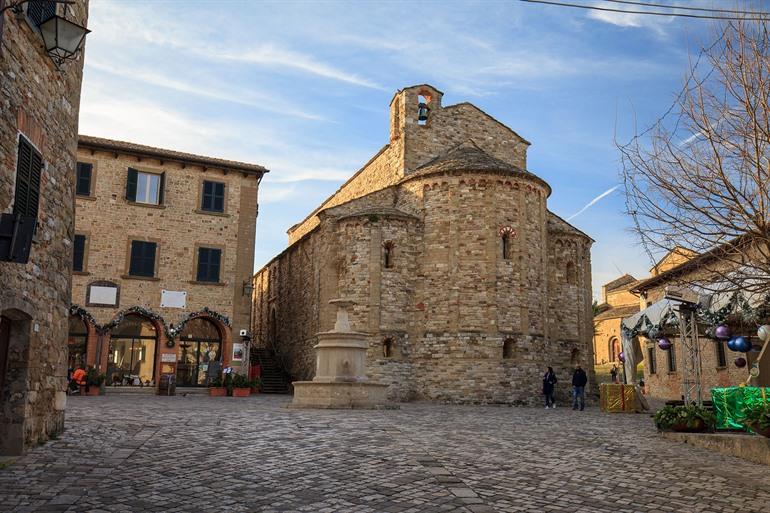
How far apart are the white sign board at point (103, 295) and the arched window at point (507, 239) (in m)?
15.8

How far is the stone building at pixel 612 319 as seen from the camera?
190 feet

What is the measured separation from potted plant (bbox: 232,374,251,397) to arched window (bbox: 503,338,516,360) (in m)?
10.6

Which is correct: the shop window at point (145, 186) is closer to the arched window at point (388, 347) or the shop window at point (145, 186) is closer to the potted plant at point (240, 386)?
the potted plant at point (240, 386)

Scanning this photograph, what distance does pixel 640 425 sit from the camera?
1521 cm

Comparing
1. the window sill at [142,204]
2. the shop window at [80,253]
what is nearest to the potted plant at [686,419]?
the window sill at [142,204]

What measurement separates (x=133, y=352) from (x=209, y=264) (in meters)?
4.73

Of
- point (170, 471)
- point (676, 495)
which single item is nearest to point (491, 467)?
point (676, 495)

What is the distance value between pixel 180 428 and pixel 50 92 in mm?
6392

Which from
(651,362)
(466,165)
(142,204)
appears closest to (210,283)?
(142,204)

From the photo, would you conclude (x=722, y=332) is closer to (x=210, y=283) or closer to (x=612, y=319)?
(x=210, y=283)

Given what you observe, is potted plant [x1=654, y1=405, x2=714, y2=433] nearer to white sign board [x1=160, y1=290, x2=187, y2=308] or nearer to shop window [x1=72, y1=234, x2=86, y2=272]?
white sign board [x1=160, y1=290, x2=187, y2=308]

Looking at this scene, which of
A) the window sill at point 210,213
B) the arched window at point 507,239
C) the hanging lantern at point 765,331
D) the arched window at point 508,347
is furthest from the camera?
the window sill at point 210,213

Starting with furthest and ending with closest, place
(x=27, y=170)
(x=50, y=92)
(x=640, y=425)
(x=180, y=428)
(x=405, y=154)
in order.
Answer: (x=405, y=154) < (x=640, y=425) < (x=180, y=428) < (x=50, y=92) < (x=27, y=170)

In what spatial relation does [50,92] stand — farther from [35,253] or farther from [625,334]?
[625,334]
